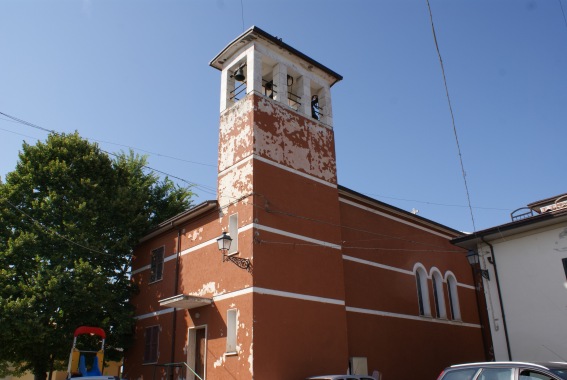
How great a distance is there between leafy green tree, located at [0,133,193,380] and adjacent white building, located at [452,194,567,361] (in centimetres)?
1418

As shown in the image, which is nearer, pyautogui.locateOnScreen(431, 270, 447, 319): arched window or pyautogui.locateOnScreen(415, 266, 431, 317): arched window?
pyautogui.locateOnScreen(415, 266, 431, 317): arched window

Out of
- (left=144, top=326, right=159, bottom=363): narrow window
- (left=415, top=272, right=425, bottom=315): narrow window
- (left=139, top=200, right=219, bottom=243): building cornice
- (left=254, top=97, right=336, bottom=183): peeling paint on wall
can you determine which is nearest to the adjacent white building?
(left=254, top=97, right=336, bottom=183): peeling paint on wall

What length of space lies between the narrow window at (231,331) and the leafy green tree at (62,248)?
6.44 meters

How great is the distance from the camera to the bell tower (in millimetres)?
15641

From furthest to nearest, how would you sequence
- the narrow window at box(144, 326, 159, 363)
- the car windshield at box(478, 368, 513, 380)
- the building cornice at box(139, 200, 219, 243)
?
the narrow window at box(144, 326, 159, 363) → the building cornice at box(139, 200, 219, 243) → the car windshield at box(478, 368, 513, 380)

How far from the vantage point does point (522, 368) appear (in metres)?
7.43

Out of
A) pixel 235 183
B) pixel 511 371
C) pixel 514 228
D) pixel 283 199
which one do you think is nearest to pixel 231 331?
pixel 283 199

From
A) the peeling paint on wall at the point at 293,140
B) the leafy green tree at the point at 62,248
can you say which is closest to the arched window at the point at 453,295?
the peeling paint on wall at the point at 293,140

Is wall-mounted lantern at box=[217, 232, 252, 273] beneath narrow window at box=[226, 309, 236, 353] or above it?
above

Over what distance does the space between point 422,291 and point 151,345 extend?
39.4 feet

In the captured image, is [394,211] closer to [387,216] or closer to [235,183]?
[387,216]

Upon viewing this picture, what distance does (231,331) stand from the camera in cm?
1572

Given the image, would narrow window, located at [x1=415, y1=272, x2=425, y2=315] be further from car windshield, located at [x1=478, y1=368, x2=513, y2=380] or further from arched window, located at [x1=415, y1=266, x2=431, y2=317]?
car windshield, located at [x1=478, y1=368, x2=513, y2=380]

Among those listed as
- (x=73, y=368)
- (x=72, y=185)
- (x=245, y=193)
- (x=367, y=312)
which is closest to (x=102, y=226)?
(x=72, y=185)
